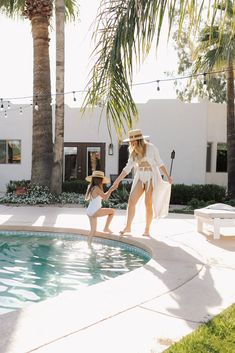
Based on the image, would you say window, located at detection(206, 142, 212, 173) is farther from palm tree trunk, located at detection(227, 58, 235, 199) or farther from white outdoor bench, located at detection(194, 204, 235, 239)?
white outdoor bench, located at detection(194, 204, 235, 239)

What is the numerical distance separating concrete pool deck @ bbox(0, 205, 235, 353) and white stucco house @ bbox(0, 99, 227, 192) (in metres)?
11.6

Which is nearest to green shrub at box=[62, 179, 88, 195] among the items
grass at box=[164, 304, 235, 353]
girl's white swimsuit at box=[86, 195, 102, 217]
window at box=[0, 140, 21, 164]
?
window at box=[0, 140, 21, 164]

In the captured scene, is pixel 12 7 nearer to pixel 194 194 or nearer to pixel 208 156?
pixel 194 194

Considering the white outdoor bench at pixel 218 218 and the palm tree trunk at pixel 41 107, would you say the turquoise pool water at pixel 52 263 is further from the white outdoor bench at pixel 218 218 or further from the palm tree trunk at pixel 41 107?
the palm tree trunk at pixel 41 107

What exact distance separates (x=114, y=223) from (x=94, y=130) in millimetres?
10306

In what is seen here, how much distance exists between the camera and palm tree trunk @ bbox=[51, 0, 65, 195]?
12562mm

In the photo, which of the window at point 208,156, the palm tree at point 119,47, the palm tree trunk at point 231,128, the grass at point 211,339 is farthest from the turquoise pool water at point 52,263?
the window at point 208,156

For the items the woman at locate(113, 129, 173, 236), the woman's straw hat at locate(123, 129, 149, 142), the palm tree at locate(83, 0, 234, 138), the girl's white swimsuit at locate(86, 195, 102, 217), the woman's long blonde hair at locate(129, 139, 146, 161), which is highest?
the palm tree at locate(83, 0, 234, 138)

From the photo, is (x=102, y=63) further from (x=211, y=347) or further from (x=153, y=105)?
(x=153, y=105)

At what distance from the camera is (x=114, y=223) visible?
26.9 feet

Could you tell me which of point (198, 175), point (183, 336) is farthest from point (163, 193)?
point (198, 175)

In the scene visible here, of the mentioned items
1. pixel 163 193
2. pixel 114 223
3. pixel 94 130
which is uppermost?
pixel 94 130

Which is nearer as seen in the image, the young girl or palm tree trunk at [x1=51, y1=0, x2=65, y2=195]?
the young girl

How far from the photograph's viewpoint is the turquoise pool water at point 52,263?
15.3ft
